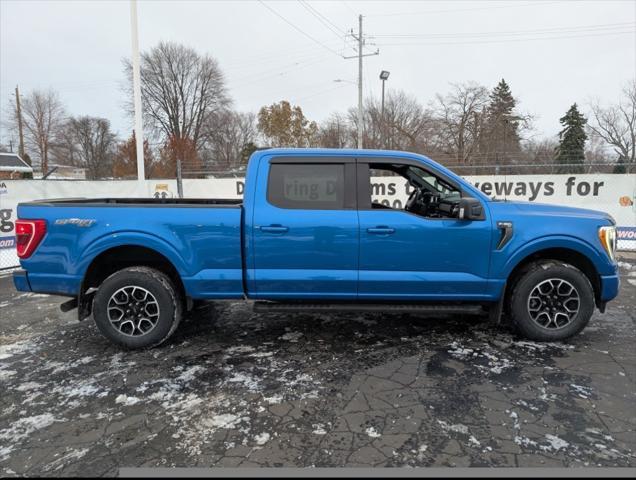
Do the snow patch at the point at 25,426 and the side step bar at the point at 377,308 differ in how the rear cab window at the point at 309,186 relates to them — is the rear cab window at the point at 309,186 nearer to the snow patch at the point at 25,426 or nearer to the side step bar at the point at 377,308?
the side step bar at the point at 377,308

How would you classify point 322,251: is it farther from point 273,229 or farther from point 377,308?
point 377,308

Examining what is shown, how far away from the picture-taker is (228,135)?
57.4 meters

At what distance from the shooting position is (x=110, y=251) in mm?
4160

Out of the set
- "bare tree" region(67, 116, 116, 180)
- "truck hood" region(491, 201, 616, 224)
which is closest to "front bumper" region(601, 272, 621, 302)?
"truck hood" region(491, 201, 616, 224)

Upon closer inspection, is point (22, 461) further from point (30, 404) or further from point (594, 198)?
point (594, 198)

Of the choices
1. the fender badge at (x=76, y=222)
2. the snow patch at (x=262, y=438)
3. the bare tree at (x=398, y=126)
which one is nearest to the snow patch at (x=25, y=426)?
the snow patch at (x=262, y=438)

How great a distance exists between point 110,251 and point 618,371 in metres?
4.75

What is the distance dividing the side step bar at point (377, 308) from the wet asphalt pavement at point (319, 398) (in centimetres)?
40

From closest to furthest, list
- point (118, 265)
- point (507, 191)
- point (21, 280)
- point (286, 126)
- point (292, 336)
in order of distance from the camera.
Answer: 1. point (21, 280)
2. point (118, 265)
3. point (292, 336)
4. point (507, 191)
5. point (286, 126)

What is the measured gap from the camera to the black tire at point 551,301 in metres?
4.07

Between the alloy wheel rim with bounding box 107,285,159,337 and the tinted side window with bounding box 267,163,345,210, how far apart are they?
1.55m

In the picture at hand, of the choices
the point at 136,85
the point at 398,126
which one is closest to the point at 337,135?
Result: the point at 398,126

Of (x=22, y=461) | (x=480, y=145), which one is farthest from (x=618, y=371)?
(x=480, y=145)

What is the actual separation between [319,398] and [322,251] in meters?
1.34
